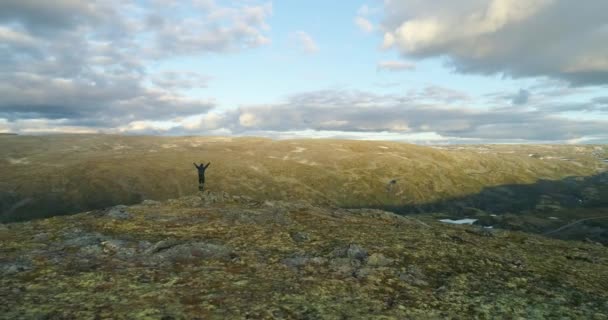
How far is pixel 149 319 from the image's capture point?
13914mm

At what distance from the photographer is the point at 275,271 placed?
19.6 metres

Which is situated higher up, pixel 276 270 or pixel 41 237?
pixel 41 237

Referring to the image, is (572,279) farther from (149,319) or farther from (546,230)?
(546,230)

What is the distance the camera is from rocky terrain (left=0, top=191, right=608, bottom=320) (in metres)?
15.5

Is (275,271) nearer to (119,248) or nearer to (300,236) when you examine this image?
(300,236)

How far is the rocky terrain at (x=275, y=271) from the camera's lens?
50.8 ft

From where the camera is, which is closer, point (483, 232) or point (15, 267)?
point (15, 267)

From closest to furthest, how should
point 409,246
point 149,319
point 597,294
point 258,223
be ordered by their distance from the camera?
point 149,319 < point 597,294 < point 409,246 < point 258,223

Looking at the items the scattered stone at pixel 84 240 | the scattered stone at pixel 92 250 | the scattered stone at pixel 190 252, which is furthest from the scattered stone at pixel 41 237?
the scattered stone at pixel 190 252

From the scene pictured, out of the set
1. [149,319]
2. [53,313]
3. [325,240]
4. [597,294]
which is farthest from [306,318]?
[597,294]

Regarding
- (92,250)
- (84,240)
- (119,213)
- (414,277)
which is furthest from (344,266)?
(119,213)

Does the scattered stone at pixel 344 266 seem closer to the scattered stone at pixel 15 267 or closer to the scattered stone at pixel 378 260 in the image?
the scattered stone at pixel 378 260

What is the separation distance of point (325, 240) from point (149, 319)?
508 inches

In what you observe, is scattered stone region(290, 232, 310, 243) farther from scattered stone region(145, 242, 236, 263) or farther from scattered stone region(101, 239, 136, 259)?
scattered stone region(101, 239, 136, 259)
